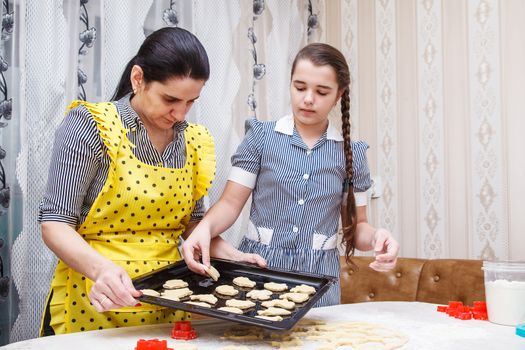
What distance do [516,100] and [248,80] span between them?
113cm

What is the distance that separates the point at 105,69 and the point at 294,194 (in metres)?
0.89

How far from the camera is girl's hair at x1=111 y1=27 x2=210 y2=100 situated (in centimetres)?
124

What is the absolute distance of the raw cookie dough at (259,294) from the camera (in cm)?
118

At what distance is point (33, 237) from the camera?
175cm

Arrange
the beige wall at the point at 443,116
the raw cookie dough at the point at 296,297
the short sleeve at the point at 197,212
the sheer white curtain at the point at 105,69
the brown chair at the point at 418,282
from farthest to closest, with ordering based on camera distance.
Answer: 1. the beige wall at the point at 443,116
2. the brown chair at the point at 418,282
3. the sheer white curtain at the point at 105,69
4. the short sleeve at the point at 197,212
5. the raw cookie dough at the point at 296,297

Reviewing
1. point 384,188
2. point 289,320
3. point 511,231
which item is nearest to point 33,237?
point 289,320

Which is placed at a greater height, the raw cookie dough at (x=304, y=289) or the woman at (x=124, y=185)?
the woman at (x=124, y=185)

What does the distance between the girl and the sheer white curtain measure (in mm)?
655

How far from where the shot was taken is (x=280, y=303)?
1.14 meters

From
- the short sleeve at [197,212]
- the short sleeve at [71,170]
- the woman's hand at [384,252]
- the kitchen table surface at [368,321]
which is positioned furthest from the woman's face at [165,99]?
the woman's hand at [384,252]

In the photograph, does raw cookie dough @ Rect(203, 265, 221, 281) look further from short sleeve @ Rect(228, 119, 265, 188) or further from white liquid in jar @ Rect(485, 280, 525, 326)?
white liquid in jar @ Rect(485, 280, 525, 326)

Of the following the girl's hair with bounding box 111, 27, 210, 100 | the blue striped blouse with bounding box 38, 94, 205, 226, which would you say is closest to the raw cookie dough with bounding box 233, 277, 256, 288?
the blue striped blouse with bounding box 38, 94, 205, 226

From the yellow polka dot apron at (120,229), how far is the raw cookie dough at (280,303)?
0.27m

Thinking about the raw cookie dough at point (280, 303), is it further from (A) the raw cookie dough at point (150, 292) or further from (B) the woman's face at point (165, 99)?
(B) the woman's face at point (165, 99)
